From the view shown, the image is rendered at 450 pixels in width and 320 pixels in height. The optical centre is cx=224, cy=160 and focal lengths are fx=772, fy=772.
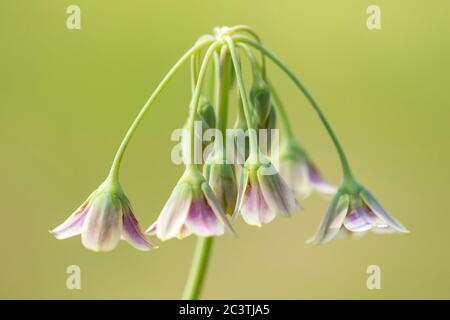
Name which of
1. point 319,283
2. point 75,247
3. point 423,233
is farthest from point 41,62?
point 423,233

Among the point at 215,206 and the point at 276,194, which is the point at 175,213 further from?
the point at 276,194

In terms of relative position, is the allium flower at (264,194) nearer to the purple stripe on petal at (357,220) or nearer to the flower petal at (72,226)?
the purple stripe on petal at (357,220)

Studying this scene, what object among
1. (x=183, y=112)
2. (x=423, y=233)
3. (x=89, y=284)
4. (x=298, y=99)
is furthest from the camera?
(x=298, y=99)

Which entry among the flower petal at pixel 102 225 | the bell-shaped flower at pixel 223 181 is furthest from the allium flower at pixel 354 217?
the flower petal at pixel 102 225

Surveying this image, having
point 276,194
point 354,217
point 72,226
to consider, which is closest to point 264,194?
point 276,194

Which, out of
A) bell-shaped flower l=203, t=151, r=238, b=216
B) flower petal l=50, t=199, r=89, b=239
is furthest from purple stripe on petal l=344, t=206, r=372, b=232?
flower petal l=50, t=199, r=89, b=239

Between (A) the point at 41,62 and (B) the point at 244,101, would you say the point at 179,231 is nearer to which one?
→ (B) the point at 244,101
